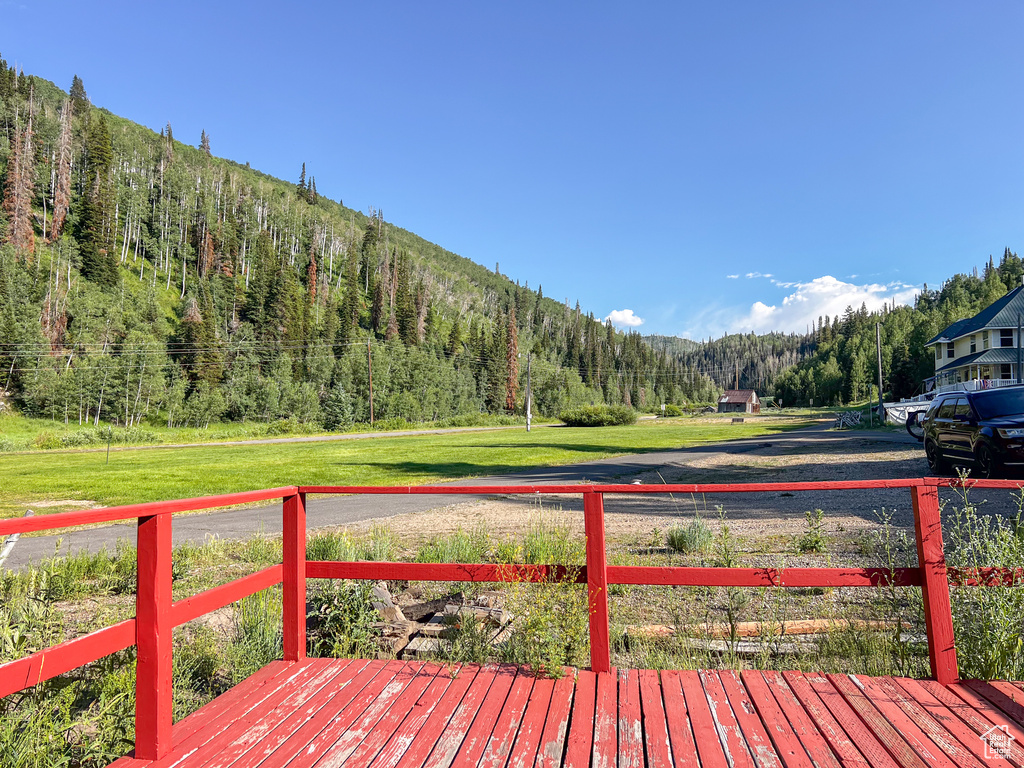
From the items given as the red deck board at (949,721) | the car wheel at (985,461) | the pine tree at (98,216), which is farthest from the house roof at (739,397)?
the red deck board at (949,721)

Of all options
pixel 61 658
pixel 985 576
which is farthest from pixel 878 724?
pixel 61 658

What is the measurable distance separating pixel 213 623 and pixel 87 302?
66605mm

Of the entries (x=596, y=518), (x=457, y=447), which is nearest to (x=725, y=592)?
(x=596, y=518)

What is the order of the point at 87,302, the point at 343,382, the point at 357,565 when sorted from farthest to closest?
the point at 343,382
the point at 87,302
the point at 357,565

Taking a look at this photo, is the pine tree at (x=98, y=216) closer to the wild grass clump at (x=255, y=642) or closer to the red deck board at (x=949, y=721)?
the wild grass clump at (x=255, y=642)

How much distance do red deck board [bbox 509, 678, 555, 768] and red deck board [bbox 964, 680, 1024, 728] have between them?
2160 mm

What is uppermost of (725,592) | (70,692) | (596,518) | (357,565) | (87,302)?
(87,302)

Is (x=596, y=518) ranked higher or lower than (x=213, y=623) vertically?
higher

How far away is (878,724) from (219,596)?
3230mm

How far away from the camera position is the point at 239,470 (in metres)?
19.8

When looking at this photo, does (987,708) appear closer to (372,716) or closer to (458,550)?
(372,716)

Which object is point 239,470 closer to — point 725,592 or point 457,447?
point 457,447

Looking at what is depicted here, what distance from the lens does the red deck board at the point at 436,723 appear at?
2350mm

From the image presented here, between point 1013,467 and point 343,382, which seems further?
point 343,382
